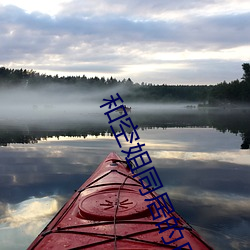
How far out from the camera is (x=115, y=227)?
4.96 metres

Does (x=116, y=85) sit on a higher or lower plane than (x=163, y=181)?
higher

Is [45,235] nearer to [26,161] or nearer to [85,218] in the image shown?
[85,218]

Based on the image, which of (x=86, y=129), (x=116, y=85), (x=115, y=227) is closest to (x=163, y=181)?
(x=115, y=227)

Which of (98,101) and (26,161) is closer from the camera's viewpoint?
(26,161)

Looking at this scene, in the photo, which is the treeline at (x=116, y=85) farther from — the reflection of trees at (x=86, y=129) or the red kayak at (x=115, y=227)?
the red kayak at (x=115, y=227)

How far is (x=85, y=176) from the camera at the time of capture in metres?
12.4

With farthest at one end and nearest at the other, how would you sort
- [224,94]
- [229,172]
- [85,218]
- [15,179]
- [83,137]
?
[224,94] → [83,137] → [229,172] → [15,179] → [85,218]

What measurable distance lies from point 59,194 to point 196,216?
14.4ft

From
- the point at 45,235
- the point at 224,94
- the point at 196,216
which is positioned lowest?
the point at 196,216

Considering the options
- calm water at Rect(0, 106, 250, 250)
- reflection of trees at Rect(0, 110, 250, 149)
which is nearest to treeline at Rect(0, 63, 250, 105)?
reflection of trees at Rect(0, 110, 250, 149)

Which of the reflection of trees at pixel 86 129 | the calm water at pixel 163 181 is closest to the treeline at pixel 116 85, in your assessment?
the reflection of trees at pixel 86 129

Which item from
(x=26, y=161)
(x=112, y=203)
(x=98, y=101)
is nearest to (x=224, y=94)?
(x=98, y=101)

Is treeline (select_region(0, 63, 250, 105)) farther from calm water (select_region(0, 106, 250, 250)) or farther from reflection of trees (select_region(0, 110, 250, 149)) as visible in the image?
calm water (select_region(0, 106, 250, 250))

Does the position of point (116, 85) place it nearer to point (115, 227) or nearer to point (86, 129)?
point (86, 129)
